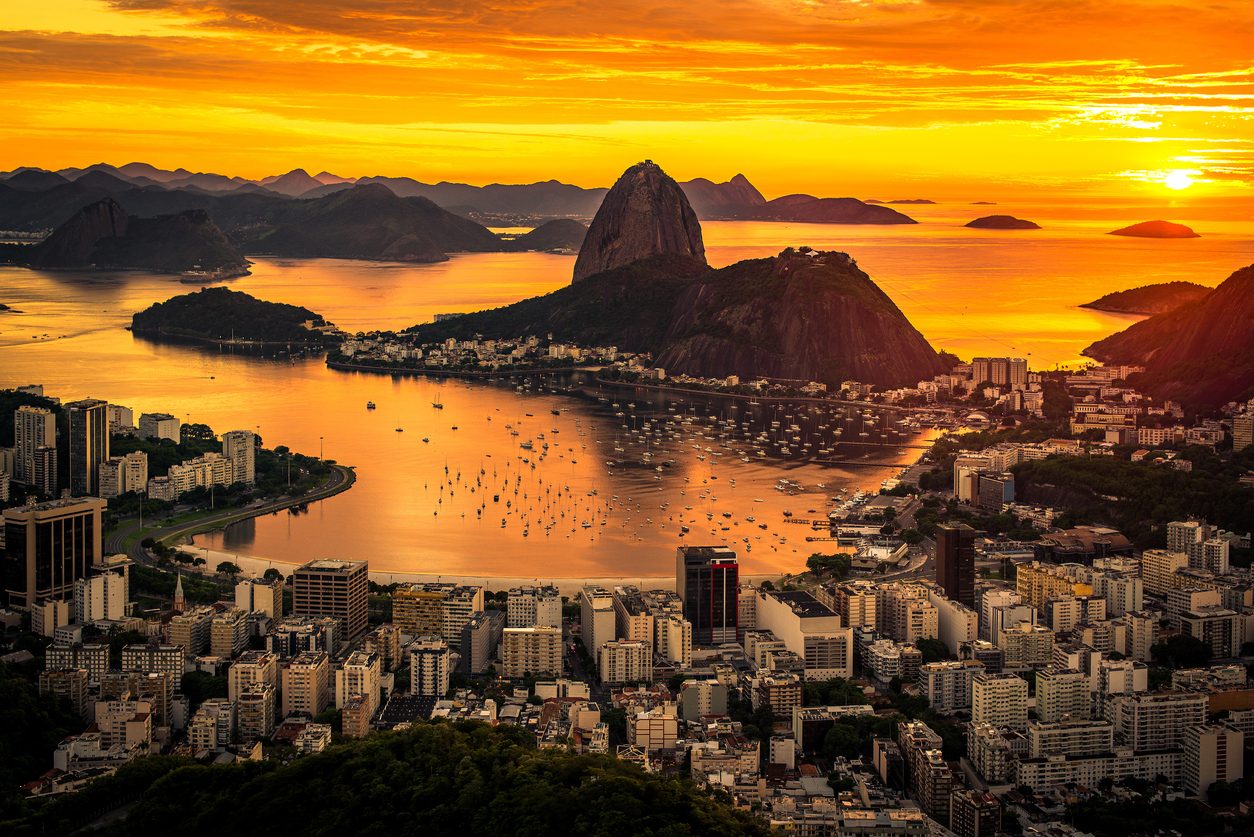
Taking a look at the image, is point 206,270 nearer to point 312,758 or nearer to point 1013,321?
point 1013,321

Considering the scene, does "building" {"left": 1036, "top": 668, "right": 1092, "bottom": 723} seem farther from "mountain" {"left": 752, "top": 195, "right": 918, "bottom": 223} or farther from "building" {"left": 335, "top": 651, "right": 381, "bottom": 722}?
"mountain" {"left": 752, "top": 195, "right": 918, "bottom": 223}

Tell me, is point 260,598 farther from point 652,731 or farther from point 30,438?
point 30,438

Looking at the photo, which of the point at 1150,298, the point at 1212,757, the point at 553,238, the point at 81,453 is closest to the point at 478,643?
the point at 1212,757

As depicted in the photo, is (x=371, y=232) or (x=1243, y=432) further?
(x=371, y=232)

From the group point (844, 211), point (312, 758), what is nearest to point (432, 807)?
point (312, 758)

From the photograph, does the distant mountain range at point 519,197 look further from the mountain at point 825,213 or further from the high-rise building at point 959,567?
the high-rise building at point 959,567

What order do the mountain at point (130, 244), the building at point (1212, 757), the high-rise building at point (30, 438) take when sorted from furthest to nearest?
the mountain at point (130, 244) → the high-rise building at point (30, 438) → the building at point (1212, 757)

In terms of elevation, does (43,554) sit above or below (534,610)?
above

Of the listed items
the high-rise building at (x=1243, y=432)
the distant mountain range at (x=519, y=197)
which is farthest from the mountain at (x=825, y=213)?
the high-rise building at (x=1243, y=432)
